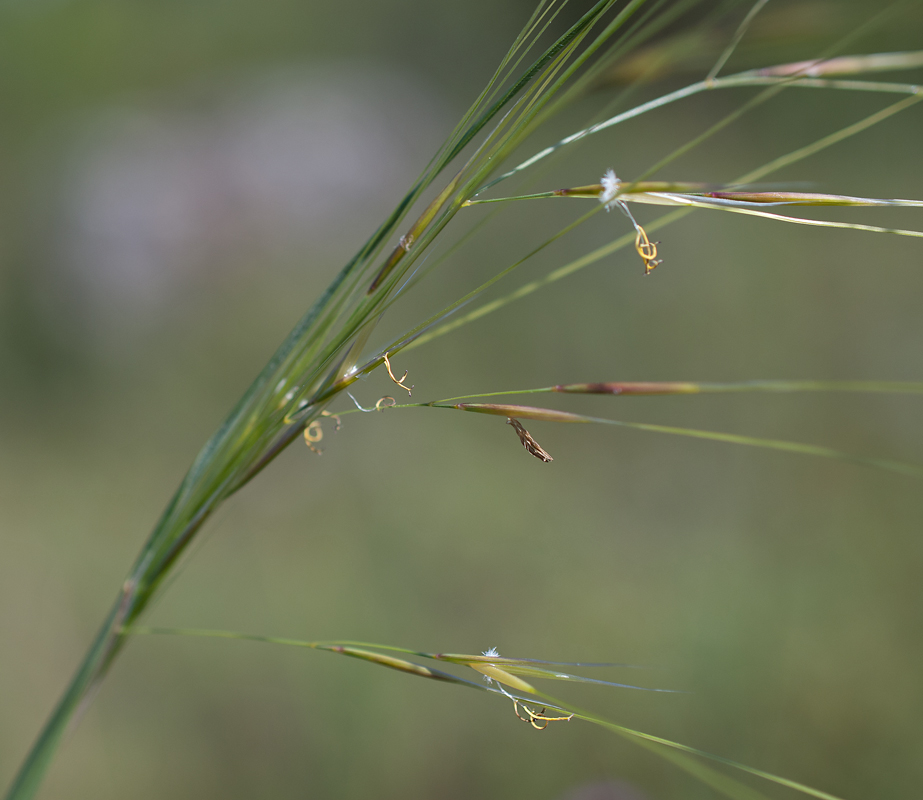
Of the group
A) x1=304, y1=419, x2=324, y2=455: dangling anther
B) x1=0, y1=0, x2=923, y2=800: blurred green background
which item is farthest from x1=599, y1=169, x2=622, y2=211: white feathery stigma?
x1=304, y1=419, x2=324, y2=455: dangling anther

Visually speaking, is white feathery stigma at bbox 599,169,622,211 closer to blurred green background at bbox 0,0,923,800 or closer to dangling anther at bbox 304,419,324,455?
blurred green background at bbox 0,0,923,800

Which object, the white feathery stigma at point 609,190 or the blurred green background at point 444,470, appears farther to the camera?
the blurred green background at point 444,470

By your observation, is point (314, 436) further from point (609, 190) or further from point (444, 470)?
point (444, 470)

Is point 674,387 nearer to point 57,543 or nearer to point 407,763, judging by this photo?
point 407,763

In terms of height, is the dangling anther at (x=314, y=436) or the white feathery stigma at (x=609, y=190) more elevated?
the white feathery stigma at (x=609, y=190)

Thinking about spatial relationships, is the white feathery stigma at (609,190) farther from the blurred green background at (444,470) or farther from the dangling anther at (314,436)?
the dangling anther at (314,436)

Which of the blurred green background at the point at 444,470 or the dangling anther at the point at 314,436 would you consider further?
the blurred green background at the point at 444,470

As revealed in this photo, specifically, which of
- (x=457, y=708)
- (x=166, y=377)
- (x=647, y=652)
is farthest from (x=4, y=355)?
(x=647, y=652)

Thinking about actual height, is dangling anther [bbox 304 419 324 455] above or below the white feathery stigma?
below

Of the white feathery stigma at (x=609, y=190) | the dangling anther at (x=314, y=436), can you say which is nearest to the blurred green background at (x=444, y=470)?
the white feathery stigma at (x=609, y=190)
